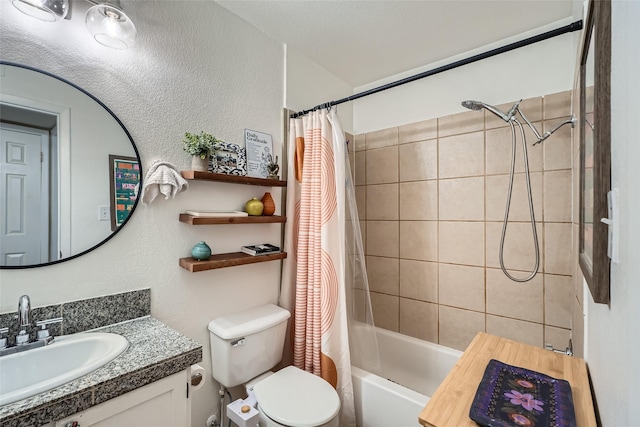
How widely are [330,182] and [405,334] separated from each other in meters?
1.40

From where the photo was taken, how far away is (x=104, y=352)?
3.46 ft

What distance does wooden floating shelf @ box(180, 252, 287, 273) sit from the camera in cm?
142

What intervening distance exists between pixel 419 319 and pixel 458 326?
10.9 inches

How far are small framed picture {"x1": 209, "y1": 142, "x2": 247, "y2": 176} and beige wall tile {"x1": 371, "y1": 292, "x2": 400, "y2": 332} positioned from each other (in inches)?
59.9

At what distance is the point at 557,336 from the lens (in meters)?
1.74

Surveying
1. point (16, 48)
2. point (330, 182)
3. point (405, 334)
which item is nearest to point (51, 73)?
point (16, 48)

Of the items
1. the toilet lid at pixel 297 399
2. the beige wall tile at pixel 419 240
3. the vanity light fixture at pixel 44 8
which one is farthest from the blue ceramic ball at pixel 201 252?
the beige wall tile at pixel 419 240

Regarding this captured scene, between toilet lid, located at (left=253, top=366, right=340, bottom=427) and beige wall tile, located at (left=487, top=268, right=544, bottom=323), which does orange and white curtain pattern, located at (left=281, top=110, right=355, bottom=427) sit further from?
beige wall tile, located at (left=487, top=268, right=544, bottom=323)

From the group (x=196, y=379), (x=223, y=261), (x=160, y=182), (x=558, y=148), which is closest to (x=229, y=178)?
(x=160, y=182)

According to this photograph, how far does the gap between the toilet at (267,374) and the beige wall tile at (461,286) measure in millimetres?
1109

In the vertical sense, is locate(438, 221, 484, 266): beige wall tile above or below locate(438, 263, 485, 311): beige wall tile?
above

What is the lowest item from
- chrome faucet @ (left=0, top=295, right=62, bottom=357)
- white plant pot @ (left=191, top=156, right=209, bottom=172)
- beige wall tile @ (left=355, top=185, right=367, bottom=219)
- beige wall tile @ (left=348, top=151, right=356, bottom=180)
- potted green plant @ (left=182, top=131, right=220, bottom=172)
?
chrome faucet @ (left=0, top=295, right=62, bottom=357)

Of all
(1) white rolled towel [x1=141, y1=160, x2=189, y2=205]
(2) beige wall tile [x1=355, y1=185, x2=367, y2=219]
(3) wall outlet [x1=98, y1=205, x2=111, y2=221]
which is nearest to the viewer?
(3) wall outlet [x1=98, y1=205, x2=111, y2=221]

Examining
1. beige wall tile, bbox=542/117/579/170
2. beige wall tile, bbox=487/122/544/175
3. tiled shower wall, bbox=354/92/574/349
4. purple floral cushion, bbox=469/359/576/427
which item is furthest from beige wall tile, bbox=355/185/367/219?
purple floral cushion, bbox=469/359/576/427
